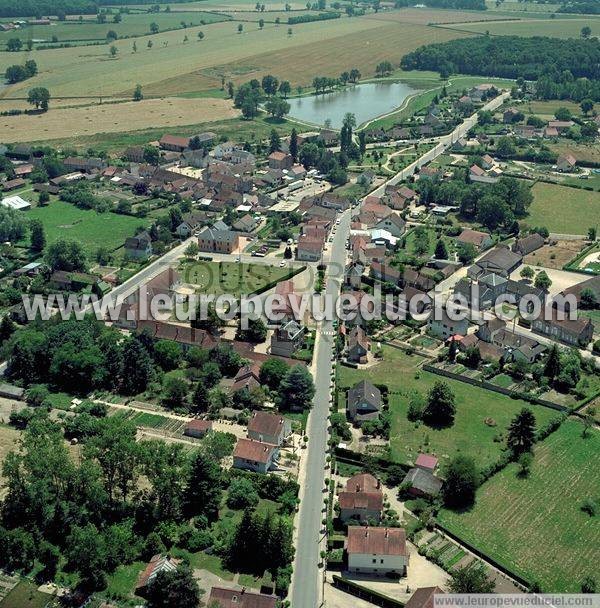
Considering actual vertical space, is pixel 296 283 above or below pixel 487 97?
below

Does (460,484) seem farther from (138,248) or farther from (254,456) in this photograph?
(138,248)

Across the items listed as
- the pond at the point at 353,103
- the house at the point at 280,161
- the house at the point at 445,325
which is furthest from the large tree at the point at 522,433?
the pond at the point at 353,103

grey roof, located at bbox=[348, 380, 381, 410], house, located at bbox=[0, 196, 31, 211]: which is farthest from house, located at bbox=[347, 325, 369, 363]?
house, located at bbox=[0, 196, 31, 211]

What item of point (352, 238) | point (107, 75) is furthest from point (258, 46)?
point (352, 238)

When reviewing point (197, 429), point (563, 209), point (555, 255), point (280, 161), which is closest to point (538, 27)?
point (280, 161)

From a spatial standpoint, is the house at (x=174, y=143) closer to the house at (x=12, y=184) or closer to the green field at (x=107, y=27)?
the house at (x=12, y=184)

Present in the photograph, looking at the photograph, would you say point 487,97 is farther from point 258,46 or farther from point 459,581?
point 459,581
